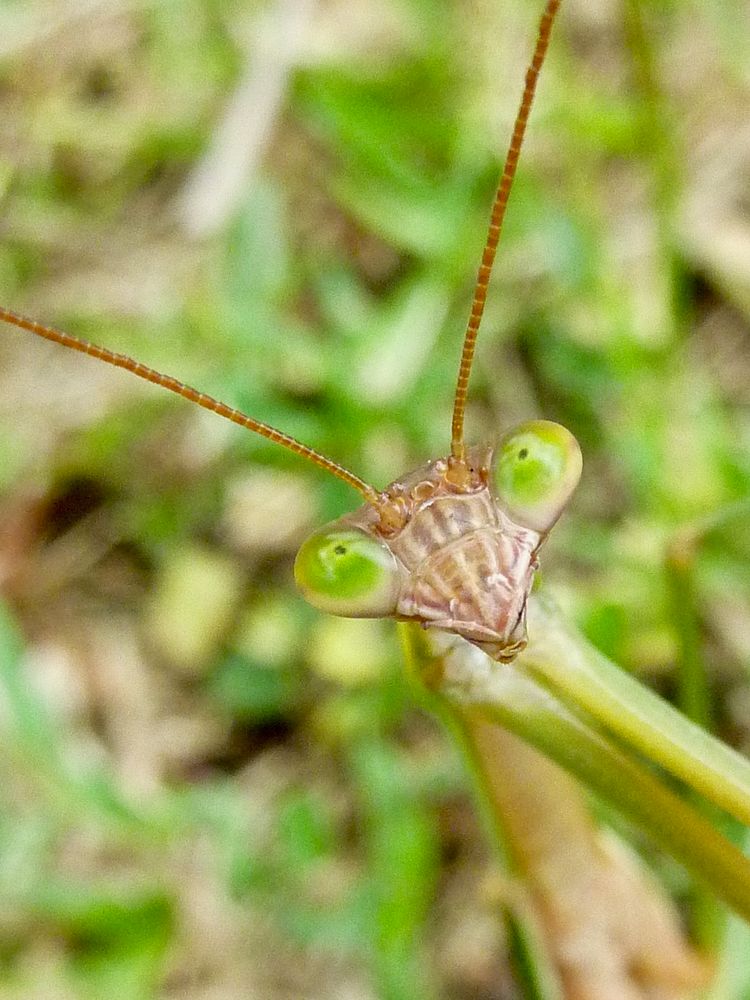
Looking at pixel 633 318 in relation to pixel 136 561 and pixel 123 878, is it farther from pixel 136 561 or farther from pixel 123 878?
pixel 123 878

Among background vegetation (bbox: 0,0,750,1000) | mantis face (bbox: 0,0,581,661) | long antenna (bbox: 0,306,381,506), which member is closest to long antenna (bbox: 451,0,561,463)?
mantis face (bbox: 0,0,581,661)

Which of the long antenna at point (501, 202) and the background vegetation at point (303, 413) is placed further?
the background vegetation at point (303, 413)

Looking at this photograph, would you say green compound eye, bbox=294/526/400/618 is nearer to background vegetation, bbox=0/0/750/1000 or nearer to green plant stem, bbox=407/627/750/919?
green plant stem, bbox=407/627/750/919

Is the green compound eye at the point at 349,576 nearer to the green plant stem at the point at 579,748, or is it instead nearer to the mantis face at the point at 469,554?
the mantis face at the point at 469,554

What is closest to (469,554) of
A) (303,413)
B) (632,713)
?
(632,713)

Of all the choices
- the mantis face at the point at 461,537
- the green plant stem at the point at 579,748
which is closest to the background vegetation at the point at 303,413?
the green plant stem at the point at 579,748

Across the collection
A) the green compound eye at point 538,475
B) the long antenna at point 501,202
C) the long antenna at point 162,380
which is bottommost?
the green compound eye at point 538,475
